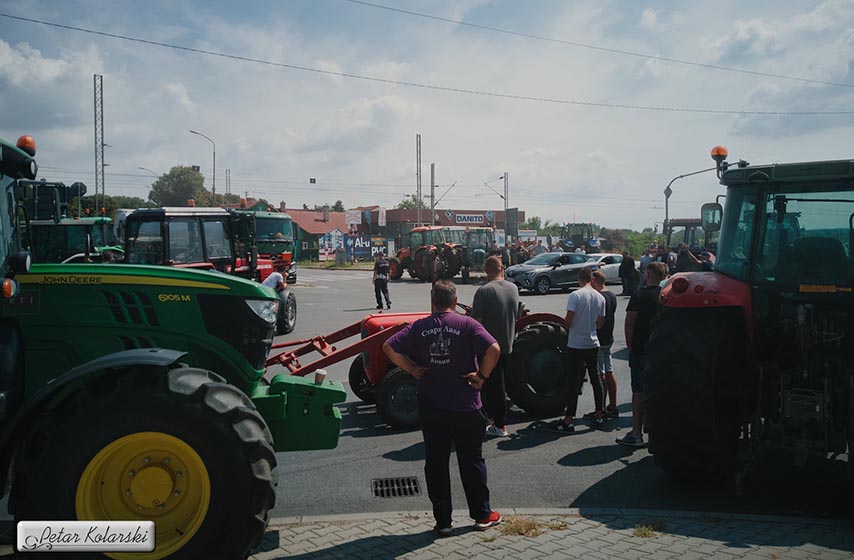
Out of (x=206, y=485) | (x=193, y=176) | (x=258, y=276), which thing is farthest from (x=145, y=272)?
(x=193, y=176)

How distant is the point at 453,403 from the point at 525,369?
11.0ft

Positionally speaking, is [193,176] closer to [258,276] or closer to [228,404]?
[258,276]

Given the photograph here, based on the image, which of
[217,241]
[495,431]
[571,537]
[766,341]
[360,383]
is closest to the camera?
[571,537]

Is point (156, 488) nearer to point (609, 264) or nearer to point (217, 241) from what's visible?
point (217, 241)

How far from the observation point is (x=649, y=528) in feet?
15.2

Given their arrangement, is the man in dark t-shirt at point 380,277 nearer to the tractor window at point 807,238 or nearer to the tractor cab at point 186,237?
the tractor cab at point 186,237

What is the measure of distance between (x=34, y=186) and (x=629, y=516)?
4.86 metres

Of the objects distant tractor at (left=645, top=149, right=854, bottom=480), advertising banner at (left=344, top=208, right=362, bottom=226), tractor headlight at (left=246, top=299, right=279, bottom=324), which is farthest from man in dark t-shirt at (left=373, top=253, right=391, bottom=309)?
advertising banner at (left=344, top=208, right=362, bottom=226)

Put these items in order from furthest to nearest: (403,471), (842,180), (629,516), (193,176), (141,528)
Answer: (193,176) < (403,471) < (842,180) < (629,516) < (141,528)

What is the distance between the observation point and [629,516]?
493 cm

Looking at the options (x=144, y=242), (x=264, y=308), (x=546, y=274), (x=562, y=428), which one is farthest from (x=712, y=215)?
(x=546, y=274)

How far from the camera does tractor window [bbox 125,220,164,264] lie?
561 inches

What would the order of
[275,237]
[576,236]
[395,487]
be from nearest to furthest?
[395,487]
[275,237]
[576,236]

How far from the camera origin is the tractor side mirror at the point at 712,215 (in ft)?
20.1
